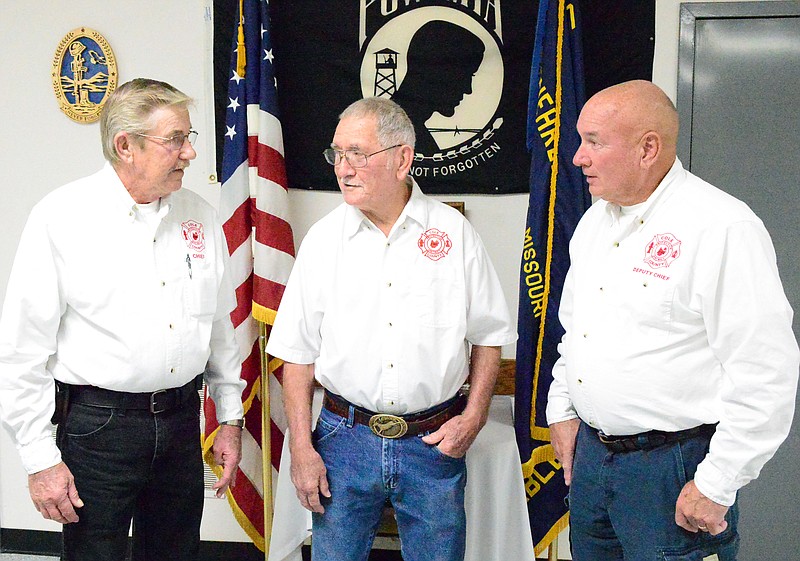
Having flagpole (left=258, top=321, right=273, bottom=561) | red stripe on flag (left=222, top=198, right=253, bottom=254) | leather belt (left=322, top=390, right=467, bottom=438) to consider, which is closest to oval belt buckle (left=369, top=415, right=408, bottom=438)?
leather belt (left=322, top=390, right=467, bottom=438)

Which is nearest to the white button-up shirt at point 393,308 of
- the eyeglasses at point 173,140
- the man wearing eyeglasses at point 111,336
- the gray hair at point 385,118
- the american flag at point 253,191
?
the gray hair at point 385,118

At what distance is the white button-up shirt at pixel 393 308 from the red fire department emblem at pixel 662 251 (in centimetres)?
46

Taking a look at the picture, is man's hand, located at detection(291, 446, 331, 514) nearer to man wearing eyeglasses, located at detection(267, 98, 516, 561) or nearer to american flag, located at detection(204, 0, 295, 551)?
man wearing eyeglasses, located at detection(267, 98, 516, 561)

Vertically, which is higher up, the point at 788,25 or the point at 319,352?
the point at 788,25

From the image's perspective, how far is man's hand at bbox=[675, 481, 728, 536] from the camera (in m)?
1.49

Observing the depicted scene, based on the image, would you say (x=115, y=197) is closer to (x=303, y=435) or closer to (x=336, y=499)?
(x=303, y=435)

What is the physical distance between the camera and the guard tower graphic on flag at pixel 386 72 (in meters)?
2.77

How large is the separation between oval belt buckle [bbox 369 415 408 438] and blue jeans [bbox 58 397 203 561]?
45 cm

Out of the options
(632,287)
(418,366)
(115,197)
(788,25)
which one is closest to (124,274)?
(115,197)

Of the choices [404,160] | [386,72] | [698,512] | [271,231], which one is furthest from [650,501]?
[386,72]

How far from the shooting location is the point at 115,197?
1759mm

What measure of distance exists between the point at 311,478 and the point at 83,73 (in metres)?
1.92

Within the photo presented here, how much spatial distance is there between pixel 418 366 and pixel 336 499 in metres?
0.39

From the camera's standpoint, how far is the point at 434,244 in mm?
1915
